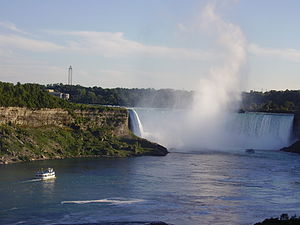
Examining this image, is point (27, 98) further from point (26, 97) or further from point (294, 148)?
point (294, 148)

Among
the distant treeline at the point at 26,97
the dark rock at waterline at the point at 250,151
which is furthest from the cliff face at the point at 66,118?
the dark rock at waterline at the point at 250,151

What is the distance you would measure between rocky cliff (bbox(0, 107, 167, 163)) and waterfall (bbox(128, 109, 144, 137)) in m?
5.00

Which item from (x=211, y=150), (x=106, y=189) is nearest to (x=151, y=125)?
(x=211, y=150)

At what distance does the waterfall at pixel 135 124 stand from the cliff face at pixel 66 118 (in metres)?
5.00

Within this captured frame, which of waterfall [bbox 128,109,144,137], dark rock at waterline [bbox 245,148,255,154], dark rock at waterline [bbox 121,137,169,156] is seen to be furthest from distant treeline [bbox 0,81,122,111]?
dark rock at waterline [bbox 245,148,255,154]

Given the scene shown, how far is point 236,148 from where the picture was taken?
74.0 meters

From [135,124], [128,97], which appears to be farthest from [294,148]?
[128,97]

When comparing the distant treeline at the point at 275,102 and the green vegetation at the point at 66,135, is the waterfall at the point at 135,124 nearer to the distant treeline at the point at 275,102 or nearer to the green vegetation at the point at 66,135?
the green vegetation at the point at 66,135

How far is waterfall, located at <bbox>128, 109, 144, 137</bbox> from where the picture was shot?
7319 cm

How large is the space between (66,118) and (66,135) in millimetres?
3186

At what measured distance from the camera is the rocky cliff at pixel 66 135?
175ft

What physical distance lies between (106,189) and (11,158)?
585 inches

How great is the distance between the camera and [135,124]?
73562 mm

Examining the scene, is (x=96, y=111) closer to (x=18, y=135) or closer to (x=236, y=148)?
(x=18, y=135)
